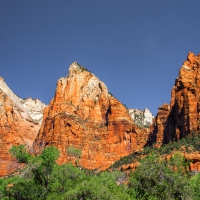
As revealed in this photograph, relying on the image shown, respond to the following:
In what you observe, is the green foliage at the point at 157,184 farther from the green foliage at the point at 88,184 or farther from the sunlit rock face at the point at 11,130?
the sunlit rock face at the point at 11,130

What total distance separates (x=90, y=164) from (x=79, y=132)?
11927 mm

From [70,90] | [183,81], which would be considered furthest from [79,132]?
[183,81]

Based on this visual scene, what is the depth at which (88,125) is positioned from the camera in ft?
399

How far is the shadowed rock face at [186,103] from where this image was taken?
84119 mm

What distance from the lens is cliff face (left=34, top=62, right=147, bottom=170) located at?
114m

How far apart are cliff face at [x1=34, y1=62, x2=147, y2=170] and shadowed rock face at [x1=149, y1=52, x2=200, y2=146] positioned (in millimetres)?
20285

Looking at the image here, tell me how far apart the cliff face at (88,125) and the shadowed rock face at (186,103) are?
66.6 feet

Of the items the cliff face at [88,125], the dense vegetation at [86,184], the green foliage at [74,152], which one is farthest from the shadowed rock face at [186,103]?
the dense vegetation at [86,184]

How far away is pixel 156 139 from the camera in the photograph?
371 feet

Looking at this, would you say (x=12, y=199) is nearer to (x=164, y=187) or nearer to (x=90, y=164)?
(x=164, y=187)

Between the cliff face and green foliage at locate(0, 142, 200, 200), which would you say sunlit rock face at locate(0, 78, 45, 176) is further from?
green foliage at locate(0, 142, 200, 200)

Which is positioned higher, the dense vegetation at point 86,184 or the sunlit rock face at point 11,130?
the sunlit rock face at point 11,130

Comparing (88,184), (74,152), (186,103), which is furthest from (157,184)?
(74,152)

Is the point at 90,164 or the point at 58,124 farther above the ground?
the point at 58,124
